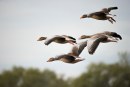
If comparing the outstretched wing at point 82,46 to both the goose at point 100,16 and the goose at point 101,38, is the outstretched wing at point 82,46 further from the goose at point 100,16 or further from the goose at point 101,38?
the goose at point 100,16

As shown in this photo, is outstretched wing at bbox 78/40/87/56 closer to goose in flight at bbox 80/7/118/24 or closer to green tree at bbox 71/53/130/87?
goose in flight at bbox 80/7/118/24

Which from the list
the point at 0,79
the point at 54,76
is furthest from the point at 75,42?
the point at 0,79

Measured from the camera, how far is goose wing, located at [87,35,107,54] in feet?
4.15

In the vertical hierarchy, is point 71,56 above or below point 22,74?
above

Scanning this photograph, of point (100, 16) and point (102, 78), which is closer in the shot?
point (100, 16)

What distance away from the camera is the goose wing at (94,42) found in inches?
49.8

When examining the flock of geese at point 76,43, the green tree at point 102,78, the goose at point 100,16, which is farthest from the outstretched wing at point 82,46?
the green tree at point 102,78

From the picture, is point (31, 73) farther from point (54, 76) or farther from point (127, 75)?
point (127, 75)

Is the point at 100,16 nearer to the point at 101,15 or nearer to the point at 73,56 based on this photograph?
the point at 101,15

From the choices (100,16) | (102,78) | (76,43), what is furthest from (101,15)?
(102,78)

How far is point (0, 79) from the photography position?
28.9 feet

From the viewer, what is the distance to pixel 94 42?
1.34m

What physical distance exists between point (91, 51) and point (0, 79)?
772cm

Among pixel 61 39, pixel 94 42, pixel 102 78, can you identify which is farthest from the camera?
pixel 102 78
